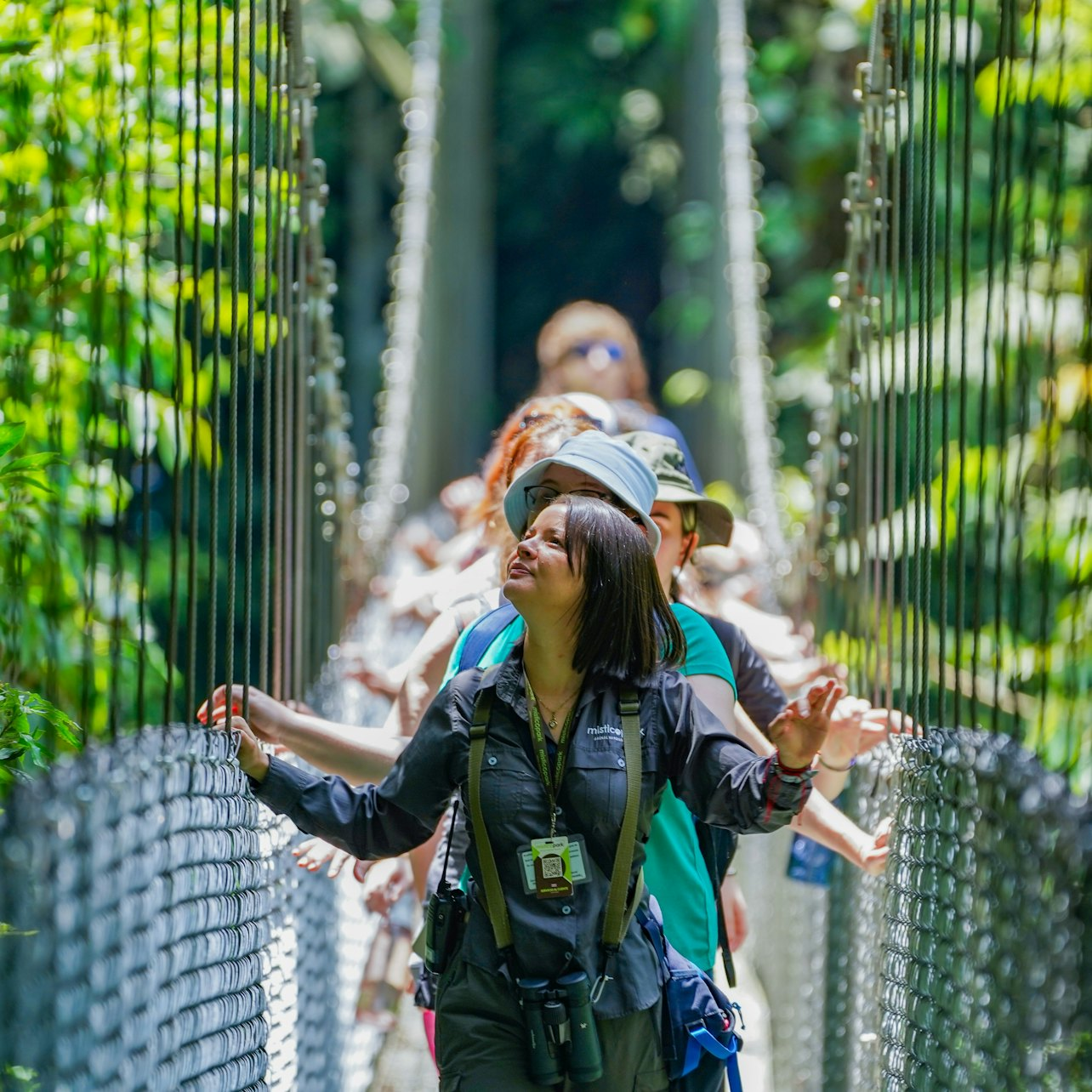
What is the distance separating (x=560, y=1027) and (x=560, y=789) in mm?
187

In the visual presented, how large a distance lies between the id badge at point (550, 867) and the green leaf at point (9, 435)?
561 mm

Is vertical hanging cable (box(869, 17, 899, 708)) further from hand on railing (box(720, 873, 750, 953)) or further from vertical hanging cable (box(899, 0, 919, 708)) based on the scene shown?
hand on railing (box(720, 873, 750, 953))

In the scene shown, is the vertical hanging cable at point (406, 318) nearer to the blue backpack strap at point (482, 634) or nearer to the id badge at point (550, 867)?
the blue backpack strap at point (482, 634)

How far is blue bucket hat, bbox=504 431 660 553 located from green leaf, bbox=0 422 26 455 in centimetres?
46

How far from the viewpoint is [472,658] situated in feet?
5.49

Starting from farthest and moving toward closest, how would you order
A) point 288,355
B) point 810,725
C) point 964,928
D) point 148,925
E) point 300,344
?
point 300,344 < point 288,355 < point 810,725 < point 964,928 < point 148,925

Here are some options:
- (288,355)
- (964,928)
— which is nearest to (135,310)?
(288,355)

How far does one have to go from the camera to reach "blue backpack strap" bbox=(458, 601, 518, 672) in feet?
5.49

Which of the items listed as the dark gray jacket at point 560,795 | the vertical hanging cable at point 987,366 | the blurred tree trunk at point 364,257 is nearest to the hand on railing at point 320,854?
the dark gray jacket at point 560,795

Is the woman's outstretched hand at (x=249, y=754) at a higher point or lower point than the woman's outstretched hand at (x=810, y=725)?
lower

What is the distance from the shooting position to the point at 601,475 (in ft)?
5.35

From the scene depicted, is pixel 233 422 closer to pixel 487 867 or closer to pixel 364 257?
pixel 487 867

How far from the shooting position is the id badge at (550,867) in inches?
56.6

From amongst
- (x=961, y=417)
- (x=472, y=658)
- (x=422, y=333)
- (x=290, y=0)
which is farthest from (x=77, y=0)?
(x=422, y=333)
